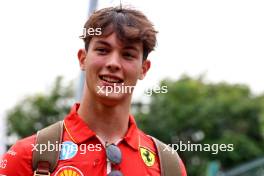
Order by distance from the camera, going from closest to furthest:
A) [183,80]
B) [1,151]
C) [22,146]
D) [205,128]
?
[22,146], [1,151], [205,128], [183,80]

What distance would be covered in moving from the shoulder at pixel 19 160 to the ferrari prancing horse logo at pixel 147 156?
0.57m

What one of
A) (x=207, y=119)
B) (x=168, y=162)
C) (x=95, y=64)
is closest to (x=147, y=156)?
(x=168, y=162)

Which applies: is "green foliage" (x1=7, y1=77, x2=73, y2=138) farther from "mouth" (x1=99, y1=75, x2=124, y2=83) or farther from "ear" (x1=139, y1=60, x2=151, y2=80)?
"mouth" (x1=99, y1=75, x2=124, y2=83)

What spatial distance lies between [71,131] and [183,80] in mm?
41954

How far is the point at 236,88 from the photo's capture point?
5222 centimetres

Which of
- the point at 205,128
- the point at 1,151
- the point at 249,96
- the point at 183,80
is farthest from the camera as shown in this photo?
the point at 249,96

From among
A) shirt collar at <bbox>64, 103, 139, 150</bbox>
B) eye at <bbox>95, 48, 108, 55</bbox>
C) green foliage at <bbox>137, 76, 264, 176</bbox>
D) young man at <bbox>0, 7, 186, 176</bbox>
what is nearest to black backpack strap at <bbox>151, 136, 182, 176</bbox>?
young man at <bbox>0, 7, 186, 176</bbox>

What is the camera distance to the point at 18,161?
3.01 m

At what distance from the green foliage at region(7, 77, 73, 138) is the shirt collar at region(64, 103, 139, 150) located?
32390 mm

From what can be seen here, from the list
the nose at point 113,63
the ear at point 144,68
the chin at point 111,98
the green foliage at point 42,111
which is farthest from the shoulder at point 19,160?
the green foliage at point 42,111

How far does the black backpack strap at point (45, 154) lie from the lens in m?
2.99

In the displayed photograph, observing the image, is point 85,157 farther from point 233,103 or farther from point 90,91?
point 233,103

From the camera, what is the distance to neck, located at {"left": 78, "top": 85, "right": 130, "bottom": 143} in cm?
320

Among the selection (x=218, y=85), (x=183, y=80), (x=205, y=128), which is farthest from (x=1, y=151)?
(x=218, y=85)
